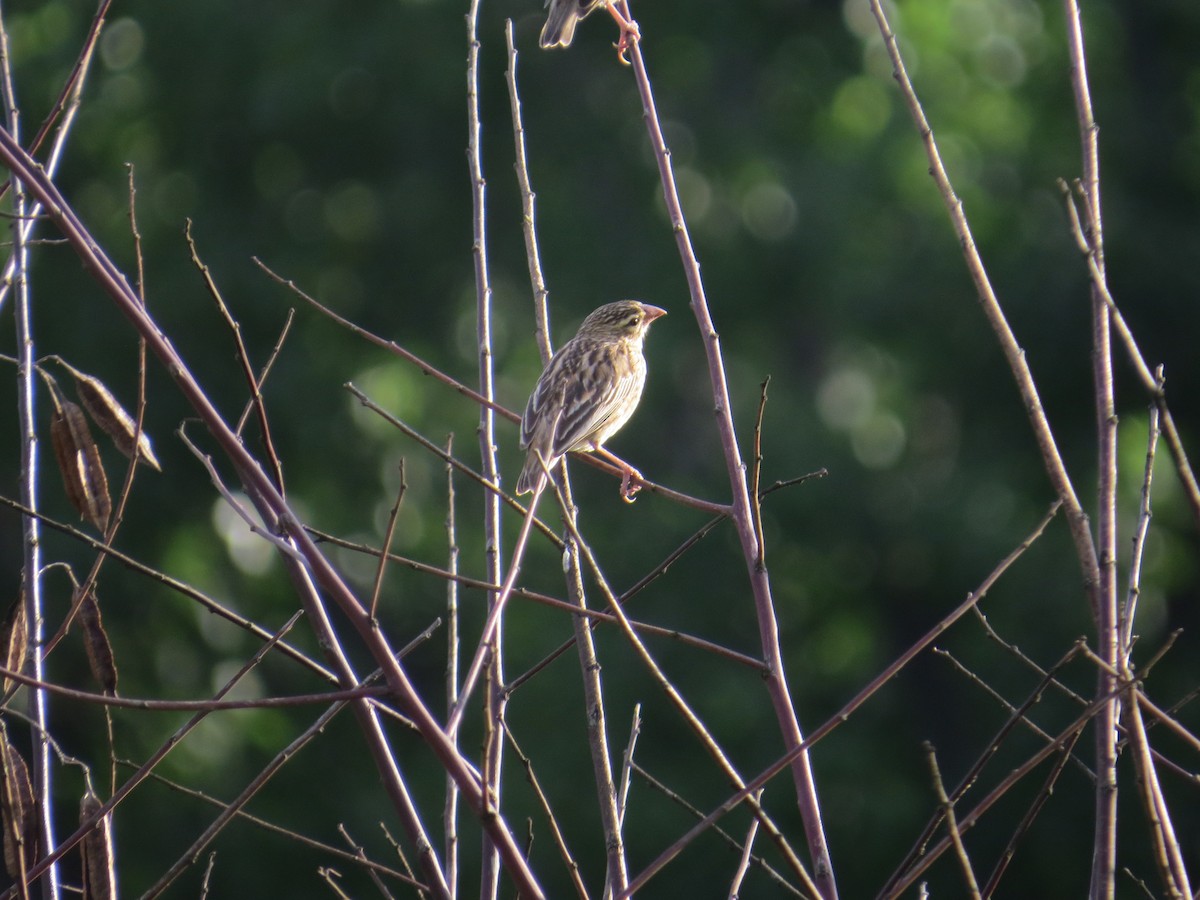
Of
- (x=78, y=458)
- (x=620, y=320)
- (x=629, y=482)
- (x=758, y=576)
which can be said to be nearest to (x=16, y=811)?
(x=78, y=458)

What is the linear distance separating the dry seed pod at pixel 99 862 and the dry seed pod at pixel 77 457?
0.70 meters

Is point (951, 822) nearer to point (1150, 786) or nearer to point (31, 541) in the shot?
point (1150, 786)

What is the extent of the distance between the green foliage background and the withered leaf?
13.9 metres

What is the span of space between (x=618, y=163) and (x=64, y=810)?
419 inches

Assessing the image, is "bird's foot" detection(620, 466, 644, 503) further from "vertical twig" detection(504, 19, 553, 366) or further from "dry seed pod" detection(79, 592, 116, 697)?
"dry seed pod" detection(79, 592, 116, 697)

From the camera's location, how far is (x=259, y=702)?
2496 mm

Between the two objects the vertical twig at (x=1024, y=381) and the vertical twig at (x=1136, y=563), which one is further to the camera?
the vertical twig at (x=1136, y=563)

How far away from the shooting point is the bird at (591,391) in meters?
5.98

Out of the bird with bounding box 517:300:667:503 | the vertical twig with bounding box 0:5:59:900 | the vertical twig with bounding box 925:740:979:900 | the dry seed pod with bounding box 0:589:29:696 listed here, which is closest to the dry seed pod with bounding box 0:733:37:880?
the vertical twig with bounding box 0:5:59:900

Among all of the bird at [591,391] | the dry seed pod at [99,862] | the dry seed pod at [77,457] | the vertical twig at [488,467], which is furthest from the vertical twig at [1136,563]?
the bird at [591,391]

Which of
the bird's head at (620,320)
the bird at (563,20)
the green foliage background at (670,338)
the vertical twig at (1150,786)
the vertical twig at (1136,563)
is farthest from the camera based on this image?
the green foliage background at (670,338)

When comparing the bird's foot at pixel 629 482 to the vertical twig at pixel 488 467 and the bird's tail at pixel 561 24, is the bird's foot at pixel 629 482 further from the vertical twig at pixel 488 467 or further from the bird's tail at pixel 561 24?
the bird's tail at pixel 561 24

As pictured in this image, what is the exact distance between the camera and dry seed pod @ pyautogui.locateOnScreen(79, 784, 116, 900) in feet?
10.4

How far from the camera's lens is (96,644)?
348cm
